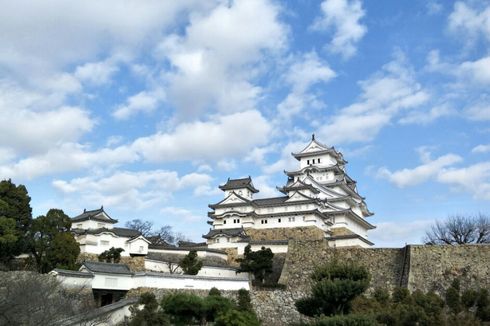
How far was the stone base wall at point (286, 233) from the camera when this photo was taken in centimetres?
3953

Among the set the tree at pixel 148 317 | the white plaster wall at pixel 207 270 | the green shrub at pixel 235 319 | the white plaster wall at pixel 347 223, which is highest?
the white plaster wall at pixel 347 223

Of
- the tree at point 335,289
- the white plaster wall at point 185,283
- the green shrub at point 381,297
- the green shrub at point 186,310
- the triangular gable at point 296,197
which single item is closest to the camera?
the tree at point 335,289

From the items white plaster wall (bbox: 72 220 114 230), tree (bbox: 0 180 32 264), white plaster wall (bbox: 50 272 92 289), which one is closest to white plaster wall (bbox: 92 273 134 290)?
white plaster wall (bbox: 50 272 92 289)

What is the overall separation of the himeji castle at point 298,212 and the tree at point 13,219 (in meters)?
14.1

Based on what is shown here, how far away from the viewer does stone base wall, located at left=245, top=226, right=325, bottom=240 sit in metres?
39.5

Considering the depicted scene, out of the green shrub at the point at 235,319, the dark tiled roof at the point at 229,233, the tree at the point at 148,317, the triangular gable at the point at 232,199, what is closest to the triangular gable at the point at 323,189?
the triangular gable at the point at 232,199

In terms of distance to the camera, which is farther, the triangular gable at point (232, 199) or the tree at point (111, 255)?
the triangular gable at point (232, 199)

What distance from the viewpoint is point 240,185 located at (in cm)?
4572

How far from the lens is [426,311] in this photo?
63.7 ft

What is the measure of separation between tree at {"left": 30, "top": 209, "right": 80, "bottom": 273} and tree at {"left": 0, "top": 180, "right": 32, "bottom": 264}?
616mm

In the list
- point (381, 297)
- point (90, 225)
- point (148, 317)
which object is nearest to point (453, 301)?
point (381, 297)

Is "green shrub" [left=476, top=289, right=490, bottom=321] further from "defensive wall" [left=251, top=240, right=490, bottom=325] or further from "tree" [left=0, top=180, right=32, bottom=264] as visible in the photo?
"tree" [left=0, top=180, right=32, bottom=264]

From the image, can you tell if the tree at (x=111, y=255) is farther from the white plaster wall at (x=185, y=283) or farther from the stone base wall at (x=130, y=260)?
the white plaster wall at (x=185, y=283)

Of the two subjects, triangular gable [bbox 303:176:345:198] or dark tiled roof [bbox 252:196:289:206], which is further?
triangular gable [bbox 303:176:345:198]
